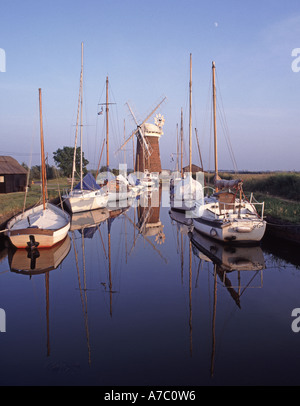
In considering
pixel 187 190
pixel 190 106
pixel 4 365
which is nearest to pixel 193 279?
pixel 4 365

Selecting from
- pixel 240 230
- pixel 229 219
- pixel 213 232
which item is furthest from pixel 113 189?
pixel 240 230

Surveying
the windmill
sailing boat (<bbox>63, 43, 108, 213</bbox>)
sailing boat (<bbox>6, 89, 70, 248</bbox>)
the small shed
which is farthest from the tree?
sailing boat (<bbox>6, 89, 70, 248</bbox>)

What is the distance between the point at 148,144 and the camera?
7000 cm

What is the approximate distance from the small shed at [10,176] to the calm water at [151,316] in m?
22.4

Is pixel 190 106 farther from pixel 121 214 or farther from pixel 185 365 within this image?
pixel 185 365

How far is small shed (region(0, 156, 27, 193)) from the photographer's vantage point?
119 feet

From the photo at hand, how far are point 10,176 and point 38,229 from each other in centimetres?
2489

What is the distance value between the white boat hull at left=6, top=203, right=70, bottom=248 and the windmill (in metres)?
48.3

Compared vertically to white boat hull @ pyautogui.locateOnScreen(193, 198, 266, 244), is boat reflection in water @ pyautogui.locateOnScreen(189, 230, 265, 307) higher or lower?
lower

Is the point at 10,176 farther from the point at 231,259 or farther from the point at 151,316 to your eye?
the point at 151,316

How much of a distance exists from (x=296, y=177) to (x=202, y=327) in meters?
26.2

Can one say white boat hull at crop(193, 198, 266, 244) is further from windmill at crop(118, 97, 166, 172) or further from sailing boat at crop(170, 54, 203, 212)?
windmill at crop(118, 97, 166, 172)

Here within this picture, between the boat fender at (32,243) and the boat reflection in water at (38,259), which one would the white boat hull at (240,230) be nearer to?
the boat reflection in water at (38,259)
